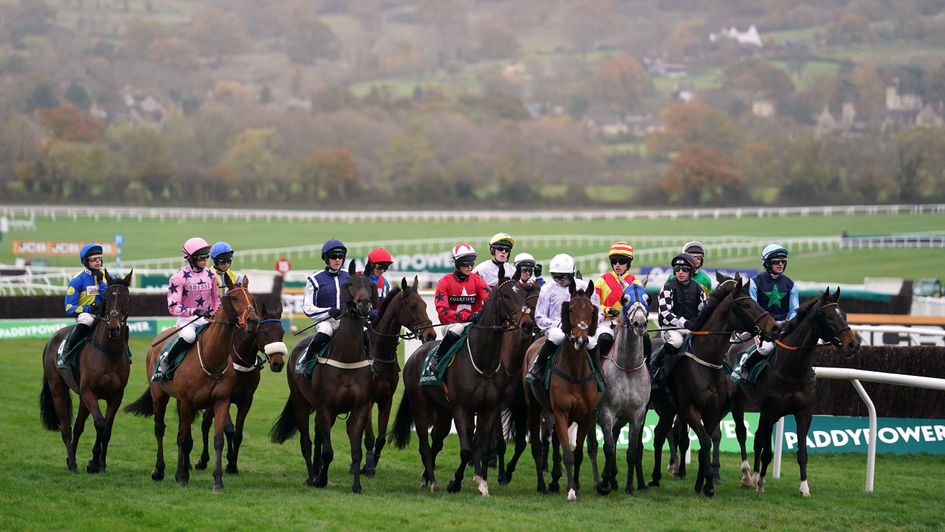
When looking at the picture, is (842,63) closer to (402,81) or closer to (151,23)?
(402,81)

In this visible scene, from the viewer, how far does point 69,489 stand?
1141cm

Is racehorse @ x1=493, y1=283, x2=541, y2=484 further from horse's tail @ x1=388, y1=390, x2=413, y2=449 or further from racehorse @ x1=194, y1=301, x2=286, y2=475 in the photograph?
racehorse @ x1=194, y1=301, x2=286, y2=475

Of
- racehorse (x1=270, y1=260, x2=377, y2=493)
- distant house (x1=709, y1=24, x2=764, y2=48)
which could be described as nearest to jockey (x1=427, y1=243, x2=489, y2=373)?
racehorse (x1=270, y1=260, x2=377, y2=493)

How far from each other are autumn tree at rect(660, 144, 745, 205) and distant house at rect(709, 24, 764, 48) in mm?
74693

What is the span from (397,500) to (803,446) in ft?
11.3

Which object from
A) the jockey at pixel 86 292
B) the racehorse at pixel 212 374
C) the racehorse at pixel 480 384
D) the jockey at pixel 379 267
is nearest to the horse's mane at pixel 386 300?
the jockey at pixel 379 267

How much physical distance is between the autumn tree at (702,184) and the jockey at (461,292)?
72.2m

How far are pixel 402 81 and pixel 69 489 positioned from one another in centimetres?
14774

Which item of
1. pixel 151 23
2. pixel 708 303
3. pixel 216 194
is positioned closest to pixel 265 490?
pixel 708 303

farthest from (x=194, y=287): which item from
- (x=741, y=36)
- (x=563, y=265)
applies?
(x=741, y=36)

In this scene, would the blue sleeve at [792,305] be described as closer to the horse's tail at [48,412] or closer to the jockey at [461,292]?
the jockey at [461,292]

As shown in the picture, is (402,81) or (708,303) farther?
(402,81)

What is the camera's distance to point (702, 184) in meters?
85.9

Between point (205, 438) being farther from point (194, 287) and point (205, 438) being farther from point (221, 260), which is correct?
point (221, 260)
